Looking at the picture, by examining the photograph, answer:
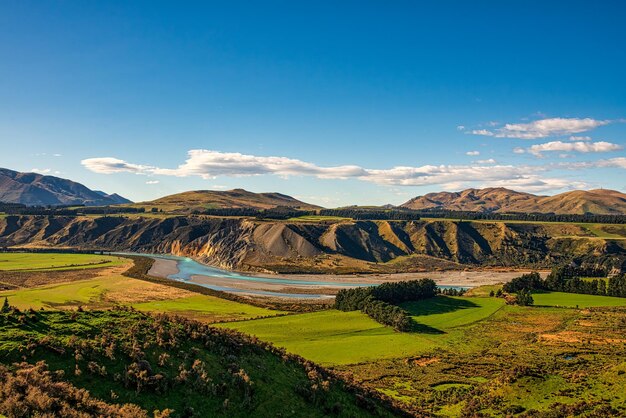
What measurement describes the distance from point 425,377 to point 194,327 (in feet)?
135

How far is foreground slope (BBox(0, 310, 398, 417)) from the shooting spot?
23.6 meters

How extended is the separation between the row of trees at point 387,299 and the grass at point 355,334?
2.37 metres

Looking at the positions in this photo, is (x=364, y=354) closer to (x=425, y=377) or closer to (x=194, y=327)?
(x=425, y=377)

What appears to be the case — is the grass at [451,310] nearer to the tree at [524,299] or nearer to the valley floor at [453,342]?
the valley floor at [453,342]

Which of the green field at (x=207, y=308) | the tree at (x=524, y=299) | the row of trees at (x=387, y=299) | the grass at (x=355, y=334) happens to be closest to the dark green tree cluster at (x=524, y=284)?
the tree at (x=524, y=299)

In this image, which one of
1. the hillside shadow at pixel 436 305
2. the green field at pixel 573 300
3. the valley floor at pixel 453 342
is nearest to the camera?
the valley floor at pixel 453 342

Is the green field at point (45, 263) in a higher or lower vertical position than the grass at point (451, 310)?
higher

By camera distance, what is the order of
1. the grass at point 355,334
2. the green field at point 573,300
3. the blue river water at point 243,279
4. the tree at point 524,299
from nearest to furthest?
the grass at point 355,334 < the tree at point 524,299 < the green field at point 573,300 < the blue river water at point 243,279

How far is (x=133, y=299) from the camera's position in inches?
4685

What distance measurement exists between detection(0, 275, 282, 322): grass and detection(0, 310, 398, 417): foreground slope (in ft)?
219

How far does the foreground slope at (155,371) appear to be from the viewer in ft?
77.5

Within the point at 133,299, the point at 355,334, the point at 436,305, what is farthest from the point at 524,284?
the point at 133,299

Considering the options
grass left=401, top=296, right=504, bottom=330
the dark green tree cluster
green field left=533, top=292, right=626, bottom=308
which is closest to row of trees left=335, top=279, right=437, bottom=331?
grass left=401, top=296, right=504, bottom=330

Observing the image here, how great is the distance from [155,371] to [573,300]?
13381 cm
